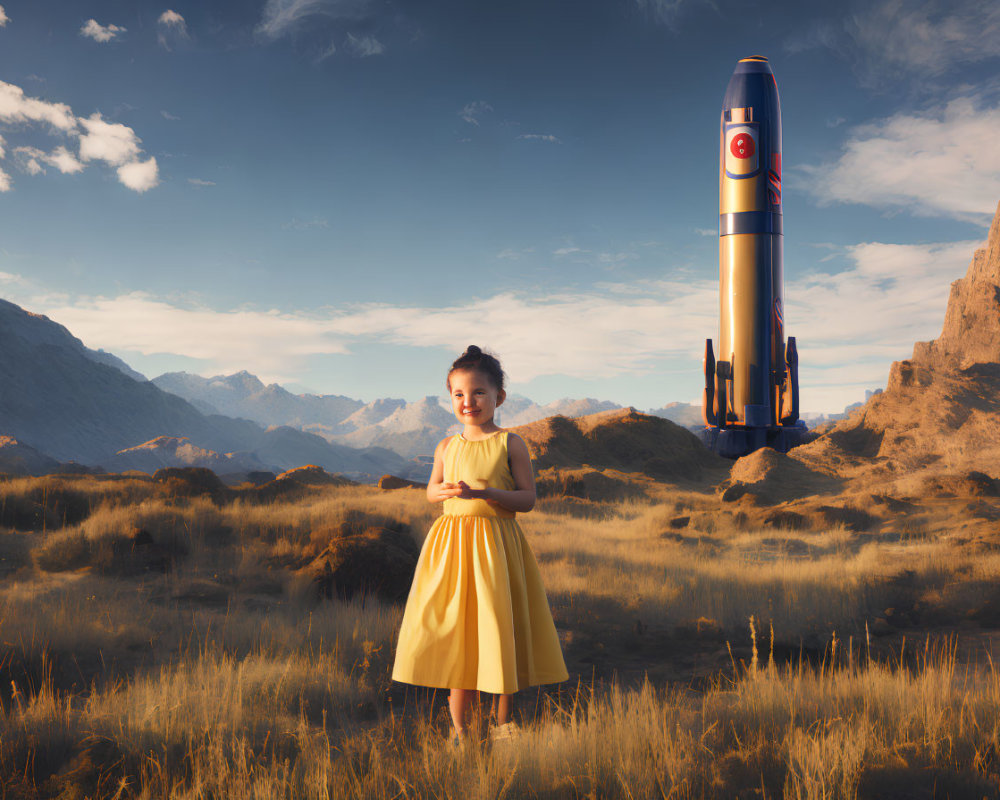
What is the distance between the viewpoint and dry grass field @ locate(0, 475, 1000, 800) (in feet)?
9.42

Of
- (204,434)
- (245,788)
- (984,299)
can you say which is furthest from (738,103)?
(204,434)

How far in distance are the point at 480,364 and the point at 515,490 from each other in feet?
2.22

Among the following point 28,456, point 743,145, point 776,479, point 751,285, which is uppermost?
point 743,145

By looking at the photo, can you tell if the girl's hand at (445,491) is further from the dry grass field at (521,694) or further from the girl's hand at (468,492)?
the dry grass field at (521,694)

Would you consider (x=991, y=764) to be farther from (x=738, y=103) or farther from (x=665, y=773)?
(x=738, y=103)

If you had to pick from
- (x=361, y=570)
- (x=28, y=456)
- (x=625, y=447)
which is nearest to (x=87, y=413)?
(x=28, y=456)

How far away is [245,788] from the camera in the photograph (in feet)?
9.10

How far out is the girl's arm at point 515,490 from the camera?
10.2 ft

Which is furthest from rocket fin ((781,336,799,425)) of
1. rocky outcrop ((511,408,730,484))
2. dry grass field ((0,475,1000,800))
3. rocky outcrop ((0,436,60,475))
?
rocky outcrop ((0,436,60,475))

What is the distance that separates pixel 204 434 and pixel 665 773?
550ft

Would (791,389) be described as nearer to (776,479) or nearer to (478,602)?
(776,479)

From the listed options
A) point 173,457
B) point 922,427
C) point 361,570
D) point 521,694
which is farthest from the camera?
point 173,457

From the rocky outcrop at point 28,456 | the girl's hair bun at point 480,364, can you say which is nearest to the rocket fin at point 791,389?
the girl's hair bun at point 480,364

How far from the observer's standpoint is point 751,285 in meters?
18.9
